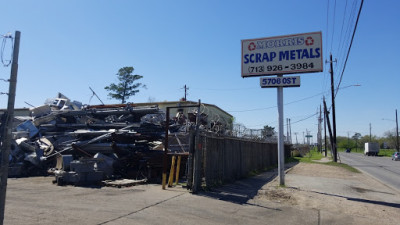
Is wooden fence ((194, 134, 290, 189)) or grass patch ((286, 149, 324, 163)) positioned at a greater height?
wooden fence ((194, 134, 290, 189))

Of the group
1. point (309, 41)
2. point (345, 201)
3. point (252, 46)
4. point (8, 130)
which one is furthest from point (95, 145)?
point (8, 130)

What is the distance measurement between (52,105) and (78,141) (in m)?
7.85

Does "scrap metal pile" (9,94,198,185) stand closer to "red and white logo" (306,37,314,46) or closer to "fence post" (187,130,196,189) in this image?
"fence post" (187,130,196,189)

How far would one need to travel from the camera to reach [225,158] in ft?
45.6

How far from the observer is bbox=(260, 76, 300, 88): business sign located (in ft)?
45.8

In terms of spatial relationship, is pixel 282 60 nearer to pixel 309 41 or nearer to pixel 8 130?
pixel 309 41

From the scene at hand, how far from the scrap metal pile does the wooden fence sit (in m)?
2.29

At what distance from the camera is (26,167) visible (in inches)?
637

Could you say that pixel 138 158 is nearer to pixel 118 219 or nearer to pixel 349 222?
pixel 118 219

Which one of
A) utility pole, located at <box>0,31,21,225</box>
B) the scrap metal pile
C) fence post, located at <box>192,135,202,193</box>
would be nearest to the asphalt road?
fence post, located at <box>192,135,202,193</box>

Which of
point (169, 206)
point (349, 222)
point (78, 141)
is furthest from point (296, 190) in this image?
point (78, 141)

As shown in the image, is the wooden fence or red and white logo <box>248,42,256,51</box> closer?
the wooden fence

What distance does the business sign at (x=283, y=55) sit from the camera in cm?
1393

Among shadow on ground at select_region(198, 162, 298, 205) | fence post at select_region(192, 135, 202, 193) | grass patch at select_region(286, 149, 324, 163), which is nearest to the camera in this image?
shadow on ground at select_region(198, 162, 298, 205)
